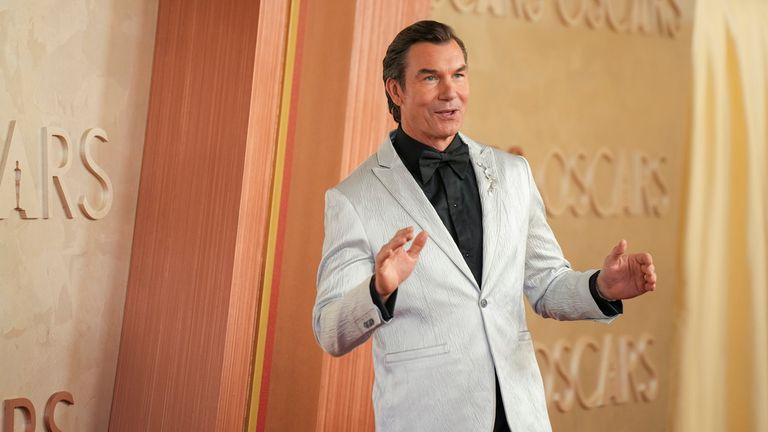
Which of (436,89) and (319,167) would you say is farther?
(319,167)

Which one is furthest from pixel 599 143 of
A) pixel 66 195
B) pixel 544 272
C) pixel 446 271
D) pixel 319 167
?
pixel 66 195

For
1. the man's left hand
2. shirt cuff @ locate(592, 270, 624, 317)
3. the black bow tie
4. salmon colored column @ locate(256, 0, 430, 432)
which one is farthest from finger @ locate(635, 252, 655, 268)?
salmon colored column @ locate(256, 0, 430, 432)

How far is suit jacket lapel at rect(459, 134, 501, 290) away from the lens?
5.45 ft

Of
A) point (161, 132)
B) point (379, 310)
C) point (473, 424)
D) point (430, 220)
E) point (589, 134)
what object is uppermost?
point (589, 134)

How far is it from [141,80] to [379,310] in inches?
50.8

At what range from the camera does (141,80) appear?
7.92ft

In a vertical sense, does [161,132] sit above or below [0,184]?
above

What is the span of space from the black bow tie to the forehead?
0.16 meters

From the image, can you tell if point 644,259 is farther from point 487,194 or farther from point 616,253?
point 487,194

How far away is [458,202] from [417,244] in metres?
0.33

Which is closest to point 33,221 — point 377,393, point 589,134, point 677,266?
point 377,393

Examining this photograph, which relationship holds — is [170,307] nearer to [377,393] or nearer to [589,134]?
[377,393]

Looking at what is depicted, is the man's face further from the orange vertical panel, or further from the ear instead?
the orange vertical panel

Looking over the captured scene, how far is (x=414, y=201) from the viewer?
1.68 m
